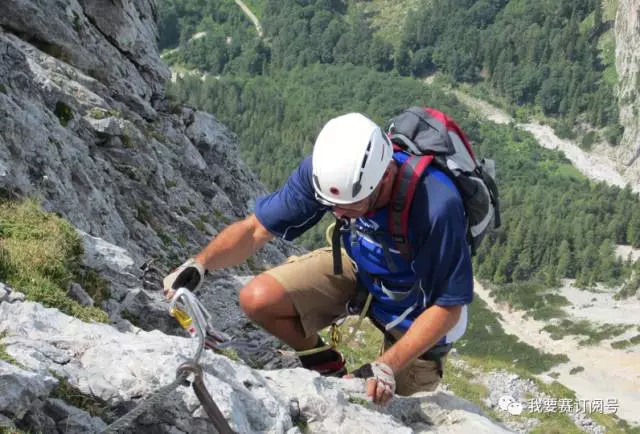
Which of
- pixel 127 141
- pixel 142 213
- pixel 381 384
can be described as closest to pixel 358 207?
pixel 381 384

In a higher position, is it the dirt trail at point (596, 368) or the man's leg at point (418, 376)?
the man's leg at point (418, 376)

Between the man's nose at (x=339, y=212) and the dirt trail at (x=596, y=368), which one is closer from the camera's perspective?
the man's nose at (x=339, y=212)

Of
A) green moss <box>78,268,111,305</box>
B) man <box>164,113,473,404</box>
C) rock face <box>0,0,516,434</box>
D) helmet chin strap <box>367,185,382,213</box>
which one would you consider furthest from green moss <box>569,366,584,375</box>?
helmet chin strap <box>367,185,382,213</box>

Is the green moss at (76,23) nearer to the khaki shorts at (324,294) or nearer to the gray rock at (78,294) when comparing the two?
the gray rock at (78,294)

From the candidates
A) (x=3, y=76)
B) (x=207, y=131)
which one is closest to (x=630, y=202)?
(x=207, y=131)

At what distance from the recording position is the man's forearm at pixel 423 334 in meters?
6.98

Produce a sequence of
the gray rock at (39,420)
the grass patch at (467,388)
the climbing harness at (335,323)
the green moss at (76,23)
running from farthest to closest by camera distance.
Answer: the grass patch at (467,388), the green moss at (76,23), the climbing harness at (335,323), the gray rock at (39,420)

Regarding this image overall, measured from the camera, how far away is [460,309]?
7098 mm

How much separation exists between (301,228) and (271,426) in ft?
6.95

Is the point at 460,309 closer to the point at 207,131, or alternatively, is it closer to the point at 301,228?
the point at 301,228

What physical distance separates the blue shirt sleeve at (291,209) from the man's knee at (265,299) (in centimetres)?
66

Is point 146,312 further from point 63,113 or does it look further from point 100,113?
point 100,113

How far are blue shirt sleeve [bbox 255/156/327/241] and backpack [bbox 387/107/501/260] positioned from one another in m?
0.95

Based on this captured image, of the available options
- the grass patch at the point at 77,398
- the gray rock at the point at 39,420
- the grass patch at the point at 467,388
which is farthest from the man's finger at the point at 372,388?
the grass patch at the point at 467,388
